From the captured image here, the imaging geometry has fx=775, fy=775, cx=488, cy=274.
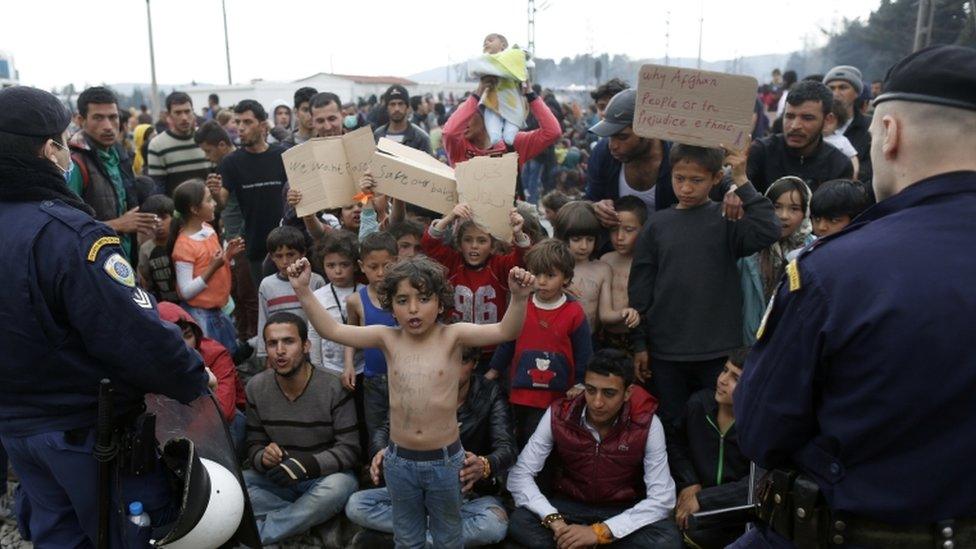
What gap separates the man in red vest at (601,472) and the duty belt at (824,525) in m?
1.80

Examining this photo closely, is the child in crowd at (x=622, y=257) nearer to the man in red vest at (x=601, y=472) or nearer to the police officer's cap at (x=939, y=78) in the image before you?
the man in red vest at (x=601, y=472)

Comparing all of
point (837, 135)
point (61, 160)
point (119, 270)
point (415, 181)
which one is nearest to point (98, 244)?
point (119, 270)

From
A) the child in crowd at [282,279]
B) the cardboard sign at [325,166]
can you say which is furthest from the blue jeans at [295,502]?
the cardboard sign at [325,166]

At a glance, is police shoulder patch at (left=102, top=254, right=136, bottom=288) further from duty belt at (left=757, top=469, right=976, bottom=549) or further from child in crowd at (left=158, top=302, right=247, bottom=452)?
duty belt at (left=757, top=469, right=976, bottom=549)

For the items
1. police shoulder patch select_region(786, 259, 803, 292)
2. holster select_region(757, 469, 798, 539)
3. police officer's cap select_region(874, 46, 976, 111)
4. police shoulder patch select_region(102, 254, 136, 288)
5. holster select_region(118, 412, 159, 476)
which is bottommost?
holster select_region(118, 412, 159, 476)

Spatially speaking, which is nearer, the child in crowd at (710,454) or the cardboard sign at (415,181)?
the child in crowd at (710,454)

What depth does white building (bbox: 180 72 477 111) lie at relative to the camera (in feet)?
111

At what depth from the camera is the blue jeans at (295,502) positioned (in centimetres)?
410

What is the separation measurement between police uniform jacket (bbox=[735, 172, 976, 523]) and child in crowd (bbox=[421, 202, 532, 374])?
8.69 ft

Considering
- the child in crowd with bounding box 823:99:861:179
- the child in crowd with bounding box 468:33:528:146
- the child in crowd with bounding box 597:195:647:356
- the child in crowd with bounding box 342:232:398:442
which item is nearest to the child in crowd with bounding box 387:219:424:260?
the child in crowd with bounding box 342:232:398:442

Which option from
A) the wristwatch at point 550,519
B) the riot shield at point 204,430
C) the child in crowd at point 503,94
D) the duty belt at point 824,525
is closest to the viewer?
the duty belt at point 824,525

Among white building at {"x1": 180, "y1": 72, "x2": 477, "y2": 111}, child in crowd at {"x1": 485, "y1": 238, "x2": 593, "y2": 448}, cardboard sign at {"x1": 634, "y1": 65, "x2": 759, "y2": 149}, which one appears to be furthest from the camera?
white building at {"x1": 180, "y1": 72, "x2": 477, "y2": 111}

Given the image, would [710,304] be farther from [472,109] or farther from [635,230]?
[472,109]

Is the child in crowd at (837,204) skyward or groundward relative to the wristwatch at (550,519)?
skyward
